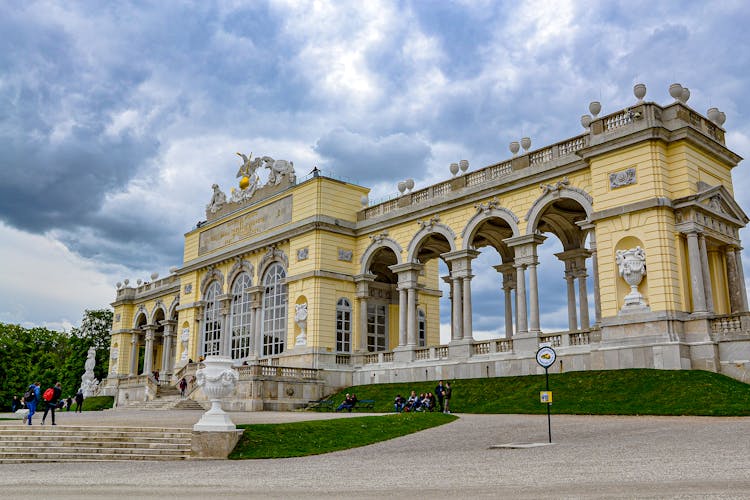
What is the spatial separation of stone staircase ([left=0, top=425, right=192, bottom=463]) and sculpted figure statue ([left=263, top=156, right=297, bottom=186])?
2619cm

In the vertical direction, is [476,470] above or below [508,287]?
below

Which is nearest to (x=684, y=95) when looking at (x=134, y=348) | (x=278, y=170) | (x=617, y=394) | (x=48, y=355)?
(x=617, y=394)

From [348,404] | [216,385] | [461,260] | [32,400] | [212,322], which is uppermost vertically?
[461,260]

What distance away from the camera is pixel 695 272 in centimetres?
2498

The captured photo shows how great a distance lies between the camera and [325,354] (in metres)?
36.6

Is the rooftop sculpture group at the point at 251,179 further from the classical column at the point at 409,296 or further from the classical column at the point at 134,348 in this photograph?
the classical column at the point at 134,348

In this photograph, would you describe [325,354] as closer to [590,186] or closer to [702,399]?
[590,186]

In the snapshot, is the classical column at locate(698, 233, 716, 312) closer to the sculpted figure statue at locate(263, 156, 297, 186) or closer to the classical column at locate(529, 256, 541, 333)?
the classical column at locate(529, 256, 541, 333)

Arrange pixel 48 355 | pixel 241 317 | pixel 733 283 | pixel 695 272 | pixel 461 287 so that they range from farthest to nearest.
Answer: pixel 48 355, pixel 241 317, pixel 461 287, pixel 733 283, pixel 695 272

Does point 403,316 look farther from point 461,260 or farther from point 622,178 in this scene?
point 622,178

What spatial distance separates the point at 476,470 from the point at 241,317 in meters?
33.5

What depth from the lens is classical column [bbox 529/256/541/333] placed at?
95.8ft

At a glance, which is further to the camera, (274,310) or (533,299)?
(274,310)

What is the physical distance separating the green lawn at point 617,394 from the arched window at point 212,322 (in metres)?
22.0
